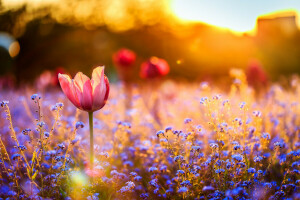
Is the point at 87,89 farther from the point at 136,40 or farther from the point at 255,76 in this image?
the point at 136,40

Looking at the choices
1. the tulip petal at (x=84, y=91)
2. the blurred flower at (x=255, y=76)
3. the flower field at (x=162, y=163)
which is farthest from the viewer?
the blurred flower at (x=255, y=76)

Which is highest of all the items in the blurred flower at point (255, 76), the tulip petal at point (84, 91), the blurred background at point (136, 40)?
the blurred background at point (136, 40)

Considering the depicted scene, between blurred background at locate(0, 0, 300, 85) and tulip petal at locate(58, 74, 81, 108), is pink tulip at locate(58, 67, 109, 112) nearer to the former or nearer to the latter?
tulip petal at locate(58, 74, 81, 108)

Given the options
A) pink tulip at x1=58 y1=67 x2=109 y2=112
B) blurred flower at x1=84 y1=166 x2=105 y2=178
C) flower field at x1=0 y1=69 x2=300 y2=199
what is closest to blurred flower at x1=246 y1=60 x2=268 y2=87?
flower field at x1=0 y1=69 x2=300 y2=199

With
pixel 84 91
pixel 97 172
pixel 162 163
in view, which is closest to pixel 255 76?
pixel 162 163

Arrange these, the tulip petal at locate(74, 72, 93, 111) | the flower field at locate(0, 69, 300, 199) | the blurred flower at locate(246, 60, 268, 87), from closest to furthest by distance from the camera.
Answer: the tulip petal at locate(74, 72, 93, 111)
the flower field at locate(0, 69, 300, 199)
the blurred flower at locate(246, 60, 268, 87)

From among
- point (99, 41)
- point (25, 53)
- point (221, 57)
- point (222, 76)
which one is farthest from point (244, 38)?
point (25, 53)

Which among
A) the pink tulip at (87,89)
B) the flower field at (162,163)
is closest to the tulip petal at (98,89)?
the pink tulip at (87,89)

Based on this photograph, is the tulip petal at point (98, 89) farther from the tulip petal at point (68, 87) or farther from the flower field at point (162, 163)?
the flower field at point (162, 163)
